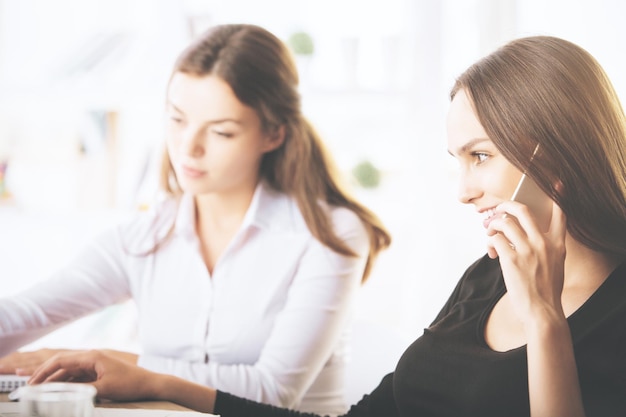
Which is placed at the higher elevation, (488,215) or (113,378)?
(488,215)

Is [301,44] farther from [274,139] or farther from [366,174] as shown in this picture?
[274,139]

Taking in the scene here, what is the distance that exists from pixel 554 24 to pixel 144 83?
131cm

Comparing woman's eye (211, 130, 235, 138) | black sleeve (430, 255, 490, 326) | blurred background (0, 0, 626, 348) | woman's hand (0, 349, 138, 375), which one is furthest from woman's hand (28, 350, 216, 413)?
blurred background (0, 0, 626, 348)

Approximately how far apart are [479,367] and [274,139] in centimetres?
76

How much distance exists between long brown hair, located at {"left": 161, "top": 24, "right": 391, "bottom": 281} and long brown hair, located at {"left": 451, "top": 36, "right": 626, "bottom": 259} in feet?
1.86

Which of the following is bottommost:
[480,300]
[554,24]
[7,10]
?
[480,300]

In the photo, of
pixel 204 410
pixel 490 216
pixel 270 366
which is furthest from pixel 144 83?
pixel 490 216

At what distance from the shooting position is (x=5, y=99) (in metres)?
2.43

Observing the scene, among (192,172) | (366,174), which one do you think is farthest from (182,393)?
(366,174)

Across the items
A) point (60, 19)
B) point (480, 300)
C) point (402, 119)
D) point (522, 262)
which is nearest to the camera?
point (522, 262)

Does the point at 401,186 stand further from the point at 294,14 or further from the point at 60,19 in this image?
the point at 60,19

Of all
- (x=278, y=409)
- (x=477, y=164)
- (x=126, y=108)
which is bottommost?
(x=278, y=409)

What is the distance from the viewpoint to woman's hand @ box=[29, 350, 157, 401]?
1181 millimetres

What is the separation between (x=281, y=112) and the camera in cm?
165
